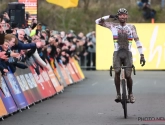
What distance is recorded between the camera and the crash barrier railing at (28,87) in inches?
571

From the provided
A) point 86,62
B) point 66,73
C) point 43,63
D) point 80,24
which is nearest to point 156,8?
point 80,24

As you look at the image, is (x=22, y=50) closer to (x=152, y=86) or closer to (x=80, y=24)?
(x=152, y=86)

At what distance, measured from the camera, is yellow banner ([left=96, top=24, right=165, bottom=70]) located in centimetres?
3516

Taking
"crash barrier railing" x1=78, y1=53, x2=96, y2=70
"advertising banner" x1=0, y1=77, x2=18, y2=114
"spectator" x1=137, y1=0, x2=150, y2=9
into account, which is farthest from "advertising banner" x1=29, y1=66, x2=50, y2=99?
"spectator" x1=137, y1=0, x2=150, y2=9

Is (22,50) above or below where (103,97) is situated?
above

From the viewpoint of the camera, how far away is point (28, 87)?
55.5ft

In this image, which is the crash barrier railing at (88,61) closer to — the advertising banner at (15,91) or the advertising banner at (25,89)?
the advertising banner at (25,89)

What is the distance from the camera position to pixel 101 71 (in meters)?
34.6

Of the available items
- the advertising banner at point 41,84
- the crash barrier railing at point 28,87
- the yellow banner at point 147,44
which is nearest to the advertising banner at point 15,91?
the crash barrier railing at point 28,87

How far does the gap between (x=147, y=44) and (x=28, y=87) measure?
1899 centimetres

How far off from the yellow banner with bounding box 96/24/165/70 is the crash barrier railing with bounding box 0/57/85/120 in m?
11.3

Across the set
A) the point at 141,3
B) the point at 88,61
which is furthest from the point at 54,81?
the point at 141,3

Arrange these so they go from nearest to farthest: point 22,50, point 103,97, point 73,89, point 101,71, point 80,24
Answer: point 22,50, point 103,97, point 73,89, point 101,71, point 80,24

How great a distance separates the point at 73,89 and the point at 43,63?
12.2 feet
